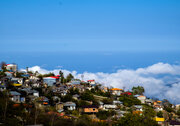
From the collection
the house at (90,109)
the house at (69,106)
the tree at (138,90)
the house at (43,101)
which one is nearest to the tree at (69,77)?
the tree at (138,90)

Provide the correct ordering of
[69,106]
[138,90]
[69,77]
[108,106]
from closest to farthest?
[69,106] → [108,106] → [69,77] → [138,90]

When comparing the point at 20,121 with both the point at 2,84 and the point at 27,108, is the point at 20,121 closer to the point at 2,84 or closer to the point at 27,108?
the point at 27,108

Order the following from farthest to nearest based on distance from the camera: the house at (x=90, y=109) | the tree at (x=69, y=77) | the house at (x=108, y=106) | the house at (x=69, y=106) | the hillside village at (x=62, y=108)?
the tree at (x=69, y=77), the house at (x=108, y=106), the house at (x=69, y=106), the house at (x=90, y=109), the hillside village at (x=62, y=108)

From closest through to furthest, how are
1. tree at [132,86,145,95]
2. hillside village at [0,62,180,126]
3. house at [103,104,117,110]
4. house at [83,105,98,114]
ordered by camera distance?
1. hillside village at [0,62,180,126]
2. house at [83,105,98,114]
3. house at [103,104,117,110]
4. tree at [132,86,145,95]

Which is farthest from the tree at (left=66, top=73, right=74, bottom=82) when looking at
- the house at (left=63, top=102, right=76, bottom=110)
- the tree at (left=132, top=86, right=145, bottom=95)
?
the house at (left=63, top=102, right=76, bottom=110)

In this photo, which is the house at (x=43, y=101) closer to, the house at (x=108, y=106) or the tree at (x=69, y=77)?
the house at (x=108, y=106)

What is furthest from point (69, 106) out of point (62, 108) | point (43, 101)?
point (43, 101)

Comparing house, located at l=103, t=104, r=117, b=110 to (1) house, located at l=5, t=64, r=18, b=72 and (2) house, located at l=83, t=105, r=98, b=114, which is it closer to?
(2) house, located at l=83, t=105, r=98, b=114

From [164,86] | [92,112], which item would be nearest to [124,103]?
[92,112]

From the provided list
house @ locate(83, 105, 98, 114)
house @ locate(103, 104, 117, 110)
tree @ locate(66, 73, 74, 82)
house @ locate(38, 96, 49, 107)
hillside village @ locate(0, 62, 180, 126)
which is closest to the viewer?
hillside village @ locate(0, 62, 180, 126)

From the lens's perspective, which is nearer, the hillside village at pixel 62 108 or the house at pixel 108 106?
the hillside village at pixel 62 108

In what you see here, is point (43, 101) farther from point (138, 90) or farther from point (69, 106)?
point (138, 90)
